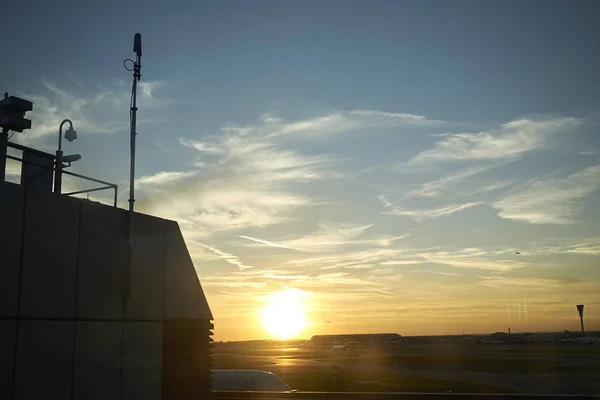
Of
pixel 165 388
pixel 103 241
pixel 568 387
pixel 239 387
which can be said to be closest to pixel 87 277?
pixel 103 241

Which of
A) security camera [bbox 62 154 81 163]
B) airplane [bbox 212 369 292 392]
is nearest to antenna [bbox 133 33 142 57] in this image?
security camera [bbox 62 154 81 163]

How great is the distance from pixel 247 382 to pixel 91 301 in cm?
4020

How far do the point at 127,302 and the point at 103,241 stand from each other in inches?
55.1

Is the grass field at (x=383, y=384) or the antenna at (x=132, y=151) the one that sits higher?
the antenna at (x=132, y=151)

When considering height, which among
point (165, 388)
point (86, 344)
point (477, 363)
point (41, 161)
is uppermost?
point (41, 161)

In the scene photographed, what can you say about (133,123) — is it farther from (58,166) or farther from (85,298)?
(85,298)

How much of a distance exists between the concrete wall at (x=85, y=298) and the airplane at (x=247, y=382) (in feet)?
116

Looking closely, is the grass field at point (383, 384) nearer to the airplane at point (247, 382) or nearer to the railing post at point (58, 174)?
the airplane at point (247, 382)

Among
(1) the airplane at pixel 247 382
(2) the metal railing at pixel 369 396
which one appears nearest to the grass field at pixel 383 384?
(1) the airplane at pixel 247 382

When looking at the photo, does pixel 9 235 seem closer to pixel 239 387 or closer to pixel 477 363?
pixel 239 387

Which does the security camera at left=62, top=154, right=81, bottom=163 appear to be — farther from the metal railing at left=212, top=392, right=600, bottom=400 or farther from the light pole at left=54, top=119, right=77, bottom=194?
the metal railing at left=212, top=392, right=600, bottom=400

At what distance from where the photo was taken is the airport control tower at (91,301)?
8.66 meters

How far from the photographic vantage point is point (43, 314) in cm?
903

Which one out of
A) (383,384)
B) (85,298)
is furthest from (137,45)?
(383,384)
